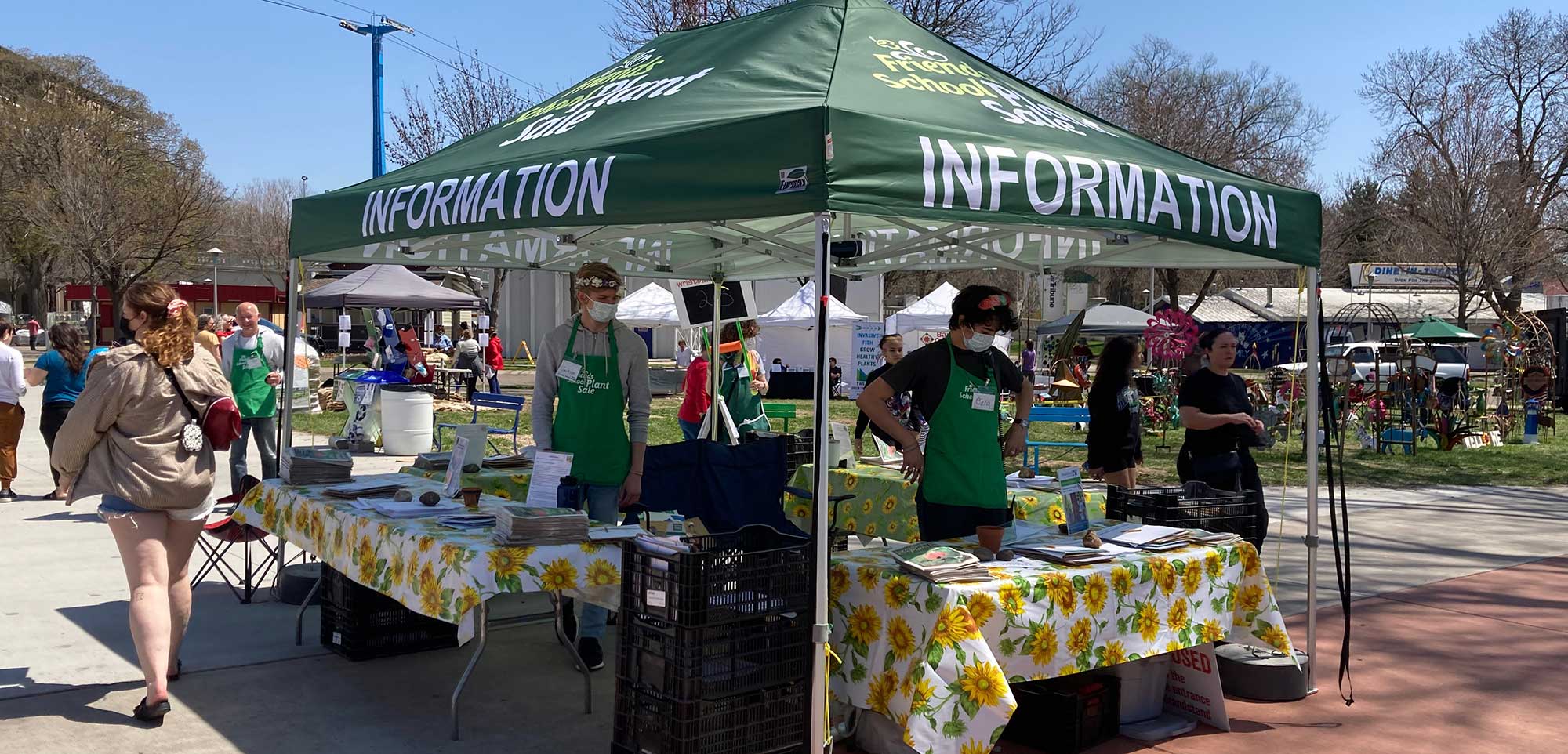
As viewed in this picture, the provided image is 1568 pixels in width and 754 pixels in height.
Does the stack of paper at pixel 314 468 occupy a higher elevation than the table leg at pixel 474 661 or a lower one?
higher

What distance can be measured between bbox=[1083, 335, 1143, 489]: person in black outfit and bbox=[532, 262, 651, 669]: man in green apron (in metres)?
3.03

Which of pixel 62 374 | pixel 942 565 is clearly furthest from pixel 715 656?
pixel 62 374

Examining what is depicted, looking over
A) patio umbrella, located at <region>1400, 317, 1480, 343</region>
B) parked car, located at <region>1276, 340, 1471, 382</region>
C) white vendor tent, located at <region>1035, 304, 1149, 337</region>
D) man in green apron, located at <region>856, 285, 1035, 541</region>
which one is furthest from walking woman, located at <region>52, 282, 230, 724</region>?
white vendor tent, located at <region>1035, 304, 1149, 337</region>

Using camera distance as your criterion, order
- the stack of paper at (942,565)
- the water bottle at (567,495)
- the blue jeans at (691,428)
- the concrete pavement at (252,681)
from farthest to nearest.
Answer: the blue jeans at (691,428)
the water bottle at (567,495)
the concrete pavement at (252,681)
the stack of paper at (942,565)

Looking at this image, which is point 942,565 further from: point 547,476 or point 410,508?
point 410,508

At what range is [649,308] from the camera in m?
21.4

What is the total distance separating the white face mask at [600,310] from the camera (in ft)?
17.7

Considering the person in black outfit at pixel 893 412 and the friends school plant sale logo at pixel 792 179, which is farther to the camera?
the person in black outfit at pixel 893 412

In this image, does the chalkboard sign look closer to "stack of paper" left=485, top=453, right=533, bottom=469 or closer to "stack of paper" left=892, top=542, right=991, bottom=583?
"stack of paper" left=485, top=453, right=533, bottom=469

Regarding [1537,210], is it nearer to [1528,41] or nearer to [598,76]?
[1528,41]

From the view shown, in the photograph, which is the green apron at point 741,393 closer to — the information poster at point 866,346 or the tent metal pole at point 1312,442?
the tent metal pole at point 1312,442

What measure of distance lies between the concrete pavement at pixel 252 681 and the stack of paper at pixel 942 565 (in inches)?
56.6

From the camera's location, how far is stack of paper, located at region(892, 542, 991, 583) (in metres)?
4.08

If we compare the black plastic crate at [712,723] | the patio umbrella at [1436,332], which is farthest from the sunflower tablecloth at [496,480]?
the patio umbrella at [1436,332]
